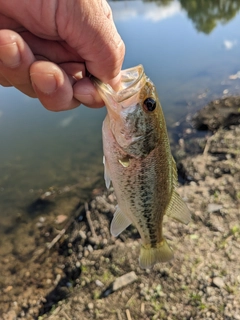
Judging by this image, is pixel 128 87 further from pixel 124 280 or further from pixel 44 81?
pixel 124 280

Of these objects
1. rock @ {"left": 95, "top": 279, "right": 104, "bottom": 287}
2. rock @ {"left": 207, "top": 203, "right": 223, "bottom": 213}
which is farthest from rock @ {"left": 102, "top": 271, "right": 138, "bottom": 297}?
rock @ {"left": 207, "top": 203, "right": 223, "bottom": 213}

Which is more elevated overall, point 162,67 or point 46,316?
point 46,316

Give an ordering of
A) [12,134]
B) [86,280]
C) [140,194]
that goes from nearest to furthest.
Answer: [140,194]
[86,280]
[12,134]

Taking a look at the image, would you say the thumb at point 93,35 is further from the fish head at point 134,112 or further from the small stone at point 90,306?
the small stone at point 90,306

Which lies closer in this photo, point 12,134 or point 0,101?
point 12,134

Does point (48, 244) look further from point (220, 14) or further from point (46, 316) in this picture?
point (220, 14)

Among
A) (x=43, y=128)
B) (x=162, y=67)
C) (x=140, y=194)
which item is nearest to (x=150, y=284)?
(x=140, y=194)

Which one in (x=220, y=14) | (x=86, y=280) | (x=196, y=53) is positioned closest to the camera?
(x=86, y=280)
